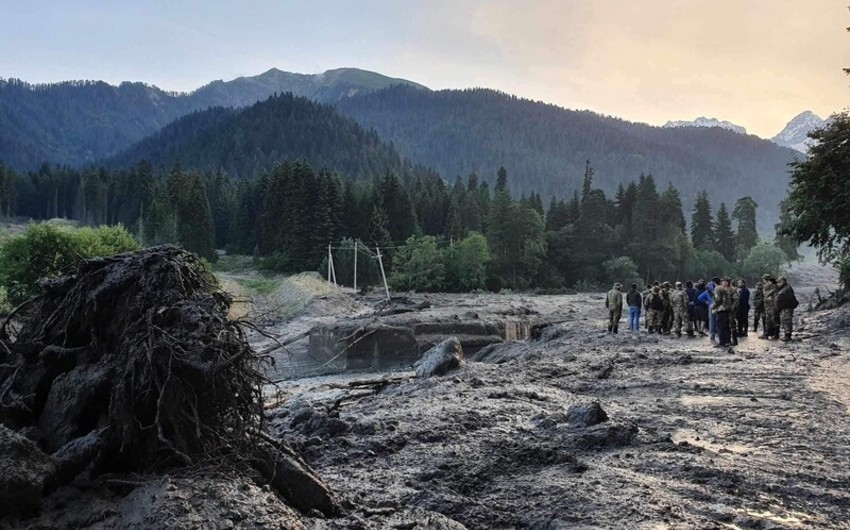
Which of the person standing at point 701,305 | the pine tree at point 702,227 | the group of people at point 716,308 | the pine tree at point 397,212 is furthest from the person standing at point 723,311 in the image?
the pine tree at point 702,227

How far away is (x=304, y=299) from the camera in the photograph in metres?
43.6

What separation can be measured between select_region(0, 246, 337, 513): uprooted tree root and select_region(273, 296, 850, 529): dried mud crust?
1.06 meters

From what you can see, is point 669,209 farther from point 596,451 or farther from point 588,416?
point 596,451

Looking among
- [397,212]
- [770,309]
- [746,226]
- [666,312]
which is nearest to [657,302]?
[666,312]

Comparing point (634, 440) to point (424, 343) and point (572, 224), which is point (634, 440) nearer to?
point (424, 343)

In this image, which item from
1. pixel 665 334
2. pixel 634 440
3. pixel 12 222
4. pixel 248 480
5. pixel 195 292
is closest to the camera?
pixel 248 480

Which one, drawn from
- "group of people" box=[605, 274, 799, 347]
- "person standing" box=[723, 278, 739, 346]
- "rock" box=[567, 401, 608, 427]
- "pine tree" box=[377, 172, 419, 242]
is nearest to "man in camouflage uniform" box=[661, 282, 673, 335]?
"group of people" box=[605, 274, 799, 347]

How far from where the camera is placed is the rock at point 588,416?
28.0ft

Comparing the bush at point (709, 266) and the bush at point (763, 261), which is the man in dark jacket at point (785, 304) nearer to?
the bush at point (709, 266)

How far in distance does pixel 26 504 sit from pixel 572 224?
265 feet

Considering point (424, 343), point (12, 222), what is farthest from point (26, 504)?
point (12, 222)

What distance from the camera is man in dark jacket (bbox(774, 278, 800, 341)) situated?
17.8 m

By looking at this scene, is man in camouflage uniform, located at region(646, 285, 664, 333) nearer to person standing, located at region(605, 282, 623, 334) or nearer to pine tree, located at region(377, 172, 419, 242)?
person standing, located at region(605, 282, 623, 334)

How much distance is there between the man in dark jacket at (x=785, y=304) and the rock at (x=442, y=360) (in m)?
9.57
